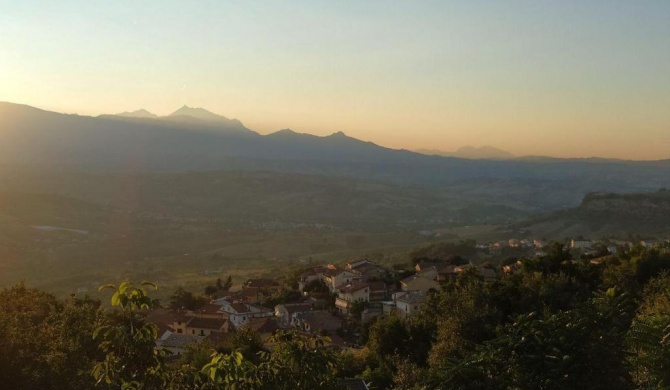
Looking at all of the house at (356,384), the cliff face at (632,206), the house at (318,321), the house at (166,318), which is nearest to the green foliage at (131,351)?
the house at (356,384)

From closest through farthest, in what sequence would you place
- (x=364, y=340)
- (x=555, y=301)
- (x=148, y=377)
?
1. (x=148, y=377)
2. (x=555, y=301)
3. (x=364, y=340)

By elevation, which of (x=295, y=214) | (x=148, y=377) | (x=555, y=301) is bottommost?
(x=295, y=214)

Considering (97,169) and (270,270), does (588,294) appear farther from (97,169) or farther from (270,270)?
(97,169)

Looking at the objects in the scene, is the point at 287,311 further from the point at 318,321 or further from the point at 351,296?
the point at 351,296

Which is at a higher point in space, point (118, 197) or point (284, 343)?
point (284, 343)

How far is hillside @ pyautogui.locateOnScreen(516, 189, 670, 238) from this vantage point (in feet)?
262

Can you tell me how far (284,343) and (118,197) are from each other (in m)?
147

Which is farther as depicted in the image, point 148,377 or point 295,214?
point 295,214

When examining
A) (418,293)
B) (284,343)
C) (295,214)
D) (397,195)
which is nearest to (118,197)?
(295,214)

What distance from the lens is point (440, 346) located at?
1753 cm

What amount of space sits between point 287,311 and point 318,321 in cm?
319

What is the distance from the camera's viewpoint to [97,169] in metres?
189

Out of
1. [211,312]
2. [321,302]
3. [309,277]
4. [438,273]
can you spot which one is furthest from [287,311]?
[438,273]

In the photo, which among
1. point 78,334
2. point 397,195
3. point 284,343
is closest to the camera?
point 284,343
